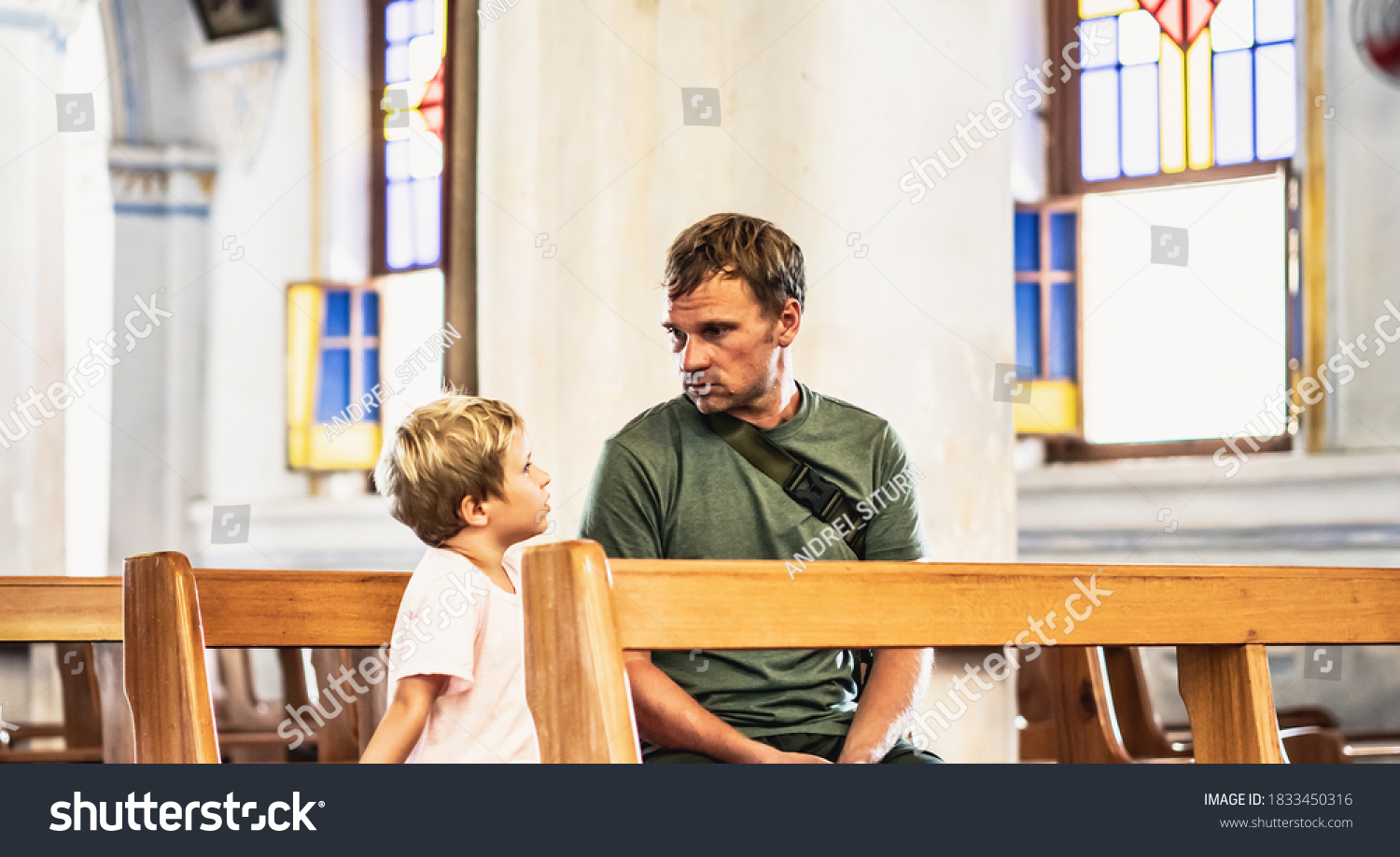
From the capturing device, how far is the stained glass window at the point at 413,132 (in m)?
6.18

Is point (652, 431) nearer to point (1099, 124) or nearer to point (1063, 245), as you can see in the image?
point (1063, 245)

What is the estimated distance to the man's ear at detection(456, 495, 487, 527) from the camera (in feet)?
6.11

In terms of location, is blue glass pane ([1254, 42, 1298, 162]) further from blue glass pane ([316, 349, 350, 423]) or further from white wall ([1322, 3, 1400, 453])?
blue glass pane ([316, 349, 350, 423])

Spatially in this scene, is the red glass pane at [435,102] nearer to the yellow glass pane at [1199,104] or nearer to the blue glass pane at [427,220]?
the blue glass pane at [427,220]

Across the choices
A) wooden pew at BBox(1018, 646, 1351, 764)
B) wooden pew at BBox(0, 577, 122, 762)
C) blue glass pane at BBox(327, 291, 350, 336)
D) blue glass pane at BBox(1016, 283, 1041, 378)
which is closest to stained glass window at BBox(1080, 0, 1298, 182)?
blue glass pane at BBox(1016, 283, 1041, 378)

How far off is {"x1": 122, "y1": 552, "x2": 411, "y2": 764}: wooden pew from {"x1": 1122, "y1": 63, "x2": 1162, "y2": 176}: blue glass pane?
4435 millimetres

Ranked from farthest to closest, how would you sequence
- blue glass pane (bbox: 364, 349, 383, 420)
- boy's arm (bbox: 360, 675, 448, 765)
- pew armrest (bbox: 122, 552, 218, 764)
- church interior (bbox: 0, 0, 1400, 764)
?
blue glass pane (bbox: 364, 349, 383, 420) < church interior (bbox: 0, 0, 1400, 764) < boy's arm (bbox: 360, 675, 448, 765) < pew armrest (bbox: 122, 552, 218, 764)

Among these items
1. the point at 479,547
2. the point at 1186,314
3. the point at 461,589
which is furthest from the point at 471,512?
the point at 1186,314

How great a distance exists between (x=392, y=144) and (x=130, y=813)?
5525 millimetres

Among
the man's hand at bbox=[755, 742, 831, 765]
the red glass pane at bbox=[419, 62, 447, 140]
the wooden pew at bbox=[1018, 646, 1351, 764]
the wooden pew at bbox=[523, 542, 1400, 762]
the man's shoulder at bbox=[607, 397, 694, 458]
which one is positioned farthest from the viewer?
the red glass pane at bbox=[419, 62, 447, 140]

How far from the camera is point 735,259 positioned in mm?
2152

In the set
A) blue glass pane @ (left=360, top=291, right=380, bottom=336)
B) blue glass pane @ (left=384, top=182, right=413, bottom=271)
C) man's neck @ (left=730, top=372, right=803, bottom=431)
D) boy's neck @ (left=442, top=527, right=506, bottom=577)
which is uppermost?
blue glass pane @ (left=384, top=182, right=413, bottom=271)

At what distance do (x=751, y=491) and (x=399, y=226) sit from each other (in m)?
4.55

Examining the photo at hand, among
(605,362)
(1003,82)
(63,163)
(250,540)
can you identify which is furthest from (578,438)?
(63,163)
